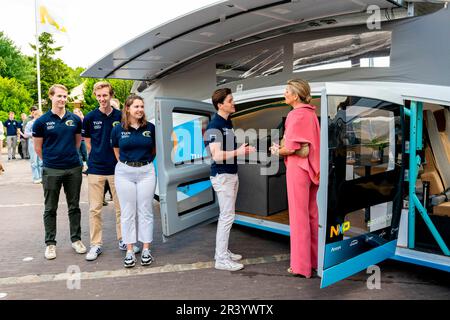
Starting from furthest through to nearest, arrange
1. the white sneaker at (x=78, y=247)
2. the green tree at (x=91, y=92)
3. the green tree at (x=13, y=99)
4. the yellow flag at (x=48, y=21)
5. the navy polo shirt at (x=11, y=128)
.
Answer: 1. the green tree at (x=91, y=92)
2. the green tree at (x=13, y=99)
3. the yellow flag at (x=48, y=21)
4. the navy polo shirt at (x=11, y=128)
5. the white sneaker at (x=78, y=247)

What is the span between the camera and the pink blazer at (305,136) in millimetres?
3623

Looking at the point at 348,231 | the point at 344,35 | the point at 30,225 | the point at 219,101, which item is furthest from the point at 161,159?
the point at 30,225

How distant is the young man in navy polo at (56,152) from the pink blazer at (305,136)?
2430 millimetres

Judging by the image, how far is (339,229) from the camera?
10.5ft

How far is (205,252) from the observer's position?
484 cm

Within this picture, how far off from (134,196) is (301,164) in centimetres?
177

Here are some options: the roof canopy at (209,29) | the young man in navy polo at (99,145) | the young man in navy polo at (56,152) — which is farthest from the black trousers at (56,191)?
the roof canopy at (209,29)

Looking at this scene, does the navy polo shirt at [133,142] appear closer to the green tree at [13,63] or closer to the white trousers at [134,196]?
the white trousers at [134,196]

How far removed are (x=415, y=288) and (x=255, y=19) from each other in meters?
3.56

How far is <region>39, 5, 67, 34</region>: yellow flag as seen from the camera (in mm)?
17859

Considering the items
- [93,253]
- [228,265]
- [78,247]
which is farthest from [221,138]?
[78,247]

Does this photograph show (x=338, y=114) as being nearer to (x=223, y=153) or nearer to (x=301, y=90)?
(x=301, y=90)

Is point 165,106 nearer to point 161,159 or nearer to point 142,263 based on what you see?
point 161,159

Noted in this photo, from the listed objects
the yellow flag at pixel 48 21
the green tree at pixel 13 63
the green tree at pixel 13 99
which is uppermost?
the green tree at pixel 13 63
